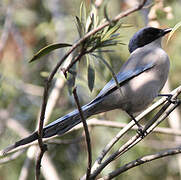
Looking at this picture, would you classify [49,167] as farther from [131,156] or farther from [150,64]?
[150,64]

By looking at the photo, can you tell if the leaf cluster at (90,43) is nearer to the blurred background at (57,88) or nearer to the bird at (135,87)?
the bird at (135,87)

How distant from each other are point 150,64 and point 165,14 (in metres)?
0.98

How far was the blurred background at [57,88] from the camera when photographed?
5.29 meters

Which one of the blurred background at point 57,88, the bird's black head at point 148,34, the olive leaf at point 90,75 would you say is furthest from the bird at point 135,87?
the olive leaf at point 90,75

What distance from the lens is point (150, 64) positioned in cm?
376

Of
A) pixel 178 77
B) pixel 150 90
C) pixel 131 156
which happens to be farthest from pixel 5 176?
pixel 150 90

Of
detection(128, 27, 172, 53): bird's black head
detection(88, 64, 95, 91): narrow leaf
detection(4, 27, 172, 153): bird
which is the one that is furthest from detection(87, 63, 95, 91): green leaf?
detection(128, 27, 172, 53): bird's black head

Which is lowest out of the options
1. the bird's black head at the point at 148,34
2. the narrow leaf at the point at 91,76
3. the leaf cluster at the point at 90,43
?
the narrow leaf at the point at 91,76

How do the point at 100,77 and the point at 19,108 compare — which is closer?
the point at 100,77

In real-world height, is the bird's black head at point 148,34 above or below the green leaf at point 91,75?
above

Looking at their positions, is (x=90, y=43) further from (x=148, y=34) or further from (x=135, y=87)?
(x=148, y=34)

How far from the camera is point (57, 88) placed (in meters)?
5.38

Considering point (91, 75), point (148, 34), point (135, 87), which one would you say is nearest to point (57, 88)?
point (148, 34)

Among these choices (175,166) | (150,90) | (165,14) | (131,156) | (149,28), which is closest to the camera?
(150,90)
